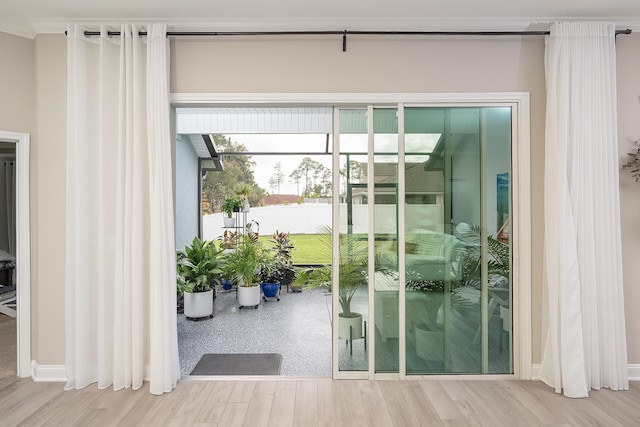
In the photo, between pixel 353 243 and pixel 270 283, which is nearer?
pixel 353 243

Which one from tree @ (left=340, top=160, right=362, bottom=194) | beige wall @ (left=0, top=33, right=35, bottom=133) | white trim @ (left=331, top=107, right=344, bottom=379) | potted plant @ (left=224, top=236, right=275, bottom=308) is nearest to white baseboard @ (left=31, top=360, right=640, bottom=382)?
white trim @ (left=331, top=107, right=344, bottom=379)

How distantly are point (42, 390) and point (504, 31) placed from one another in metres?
4.25

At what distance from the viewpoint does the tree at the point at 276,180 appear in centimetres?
707

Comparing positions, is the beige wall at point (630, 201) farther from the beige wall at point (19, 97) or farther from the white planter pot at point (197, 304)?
the beige wall at point (19, 97)

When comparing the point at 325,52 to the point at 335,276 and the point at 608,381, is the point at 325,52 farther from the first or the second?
the point at 608,381

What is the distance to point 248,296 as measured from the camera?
522cm

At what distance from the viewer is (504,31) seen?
284cm

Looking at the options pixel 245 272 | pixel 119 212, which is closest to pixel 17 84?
pixel 119 212

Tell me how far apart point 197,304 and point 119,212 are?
2185 mm

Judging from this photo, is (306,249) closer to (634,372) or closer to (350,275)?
(350,275)

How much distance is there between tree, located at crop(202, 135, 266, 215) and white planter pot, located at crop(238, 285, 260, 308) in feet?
7.36

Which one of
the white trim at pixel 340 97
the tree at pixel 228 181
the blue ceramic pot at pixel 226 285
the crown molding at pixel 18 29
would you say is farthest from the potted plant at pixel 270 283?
the crown molding at pixel 18 29

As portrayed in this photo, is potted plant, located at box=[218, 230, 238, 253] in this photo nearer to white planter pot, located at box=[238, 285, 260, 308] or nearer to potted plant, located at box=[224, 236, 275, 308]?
potted plant, located at box=[224, 236, 275, 308]

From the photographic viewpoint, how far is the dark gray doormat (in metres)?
3.17
